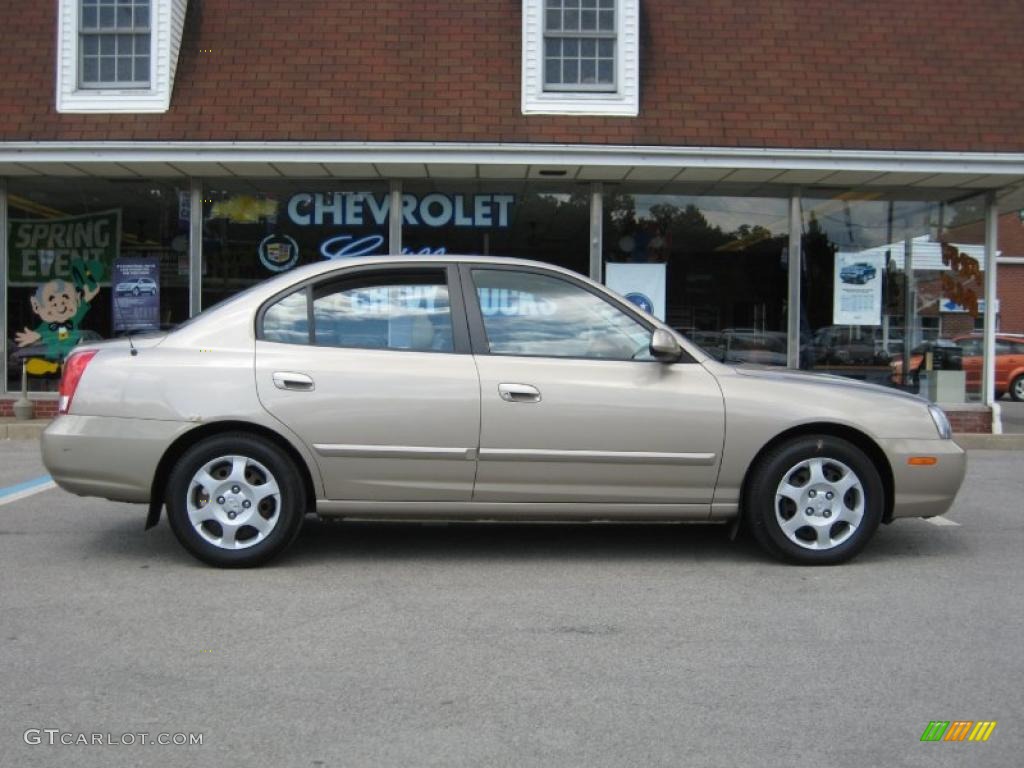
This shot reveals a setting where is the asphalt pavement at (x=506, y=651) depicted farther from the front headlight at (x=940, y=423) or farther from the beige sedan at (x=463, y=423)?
the front headlight at (x=940, y=423)

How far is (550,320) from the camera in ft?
18.8

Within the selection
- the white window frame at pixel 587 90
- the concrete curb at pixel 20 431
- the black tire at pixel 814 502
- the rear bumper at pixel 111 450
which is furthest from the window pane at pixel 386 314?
the concrete curb at pixel 20 431

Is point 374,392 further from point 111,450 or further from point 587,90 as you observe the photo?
point 587,90

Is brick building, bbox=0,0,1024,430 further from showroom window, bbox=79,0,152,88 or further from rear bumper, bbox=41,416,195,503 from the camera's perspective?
rear bumper, bbox=41,416,195,503

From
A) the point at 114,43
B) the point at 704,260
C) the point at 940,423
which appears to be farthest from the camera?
the point at 704,260

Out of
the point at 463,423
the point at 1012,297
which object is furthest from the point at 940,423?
the point at 1012,297

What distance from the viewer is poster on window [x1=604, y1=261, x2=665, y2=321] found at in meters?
12.4

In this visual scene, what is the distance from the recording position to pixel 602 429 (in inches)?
217

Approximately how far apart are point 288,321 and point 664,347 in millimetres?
2075

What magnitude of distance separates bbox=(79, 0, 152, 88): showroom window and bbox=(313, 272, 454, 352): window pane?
306 inches

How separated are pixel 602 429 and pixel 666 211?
24.5 ft

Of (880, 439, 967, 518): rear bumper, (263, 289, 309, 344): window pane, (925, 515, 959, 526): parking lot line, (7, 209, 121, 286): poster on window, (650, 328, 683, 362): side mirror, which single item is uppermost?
(7, 209, 121, 286): poster on window

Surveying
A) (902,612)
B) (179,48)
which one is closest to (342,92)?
(179,48)

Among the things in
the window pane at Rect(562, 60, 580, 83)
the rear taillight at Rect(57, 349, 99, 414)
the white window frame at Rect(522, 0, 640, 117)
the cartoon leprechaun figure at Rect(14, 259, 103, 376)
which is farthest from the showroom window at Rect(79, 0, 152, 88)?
the rear taillight at Rect(57, 349, 99, 414)
